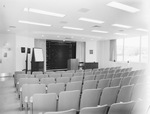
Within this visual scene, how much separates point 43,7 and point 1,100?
359 cm

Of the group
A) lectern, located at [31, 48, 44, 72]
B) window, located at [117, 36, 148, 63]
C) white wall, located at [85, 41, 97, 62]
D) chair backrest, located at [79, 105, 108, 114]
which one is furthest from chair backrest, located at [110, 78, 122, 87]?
white wall, located at [85, 41, 97, 62]

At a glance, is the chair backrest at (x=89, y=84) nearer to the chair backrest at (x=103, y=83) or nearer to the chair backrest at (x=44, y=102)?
the chair backrest at (x=103, y=83)

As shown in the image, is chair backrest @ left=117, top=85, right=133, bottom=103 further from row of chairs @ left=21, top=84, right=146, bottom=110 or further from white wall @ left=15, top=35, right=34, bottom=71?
white wall @ left=15, top=35, right=34, bottom=71

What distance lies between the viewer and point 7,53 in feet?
35.7

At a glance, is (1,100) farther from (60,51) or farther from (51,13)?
Result: (60,51)

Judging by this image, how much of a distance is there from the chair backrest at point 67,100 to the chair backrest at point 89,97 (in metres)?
0.14

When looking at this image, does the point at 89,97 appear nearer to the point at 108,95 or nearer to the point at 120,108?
the point at 108,95

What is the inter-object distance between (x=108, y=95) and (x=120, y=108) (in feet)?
3.73

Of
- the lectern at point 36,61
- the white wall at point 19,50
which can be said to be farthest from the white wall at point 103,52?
the white wall at point 19,50

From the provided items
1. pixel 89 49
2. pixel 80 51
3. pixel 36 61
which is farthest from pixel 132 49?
pixel 36 61

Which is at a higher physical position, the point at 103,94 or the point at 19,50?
the point at 19,50

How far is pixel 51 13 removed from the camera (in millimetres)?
5754

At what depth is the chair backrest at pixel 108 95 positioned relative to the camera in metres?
3.29

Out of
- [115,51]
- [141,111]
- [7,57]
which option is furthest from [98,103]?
[115,51]
